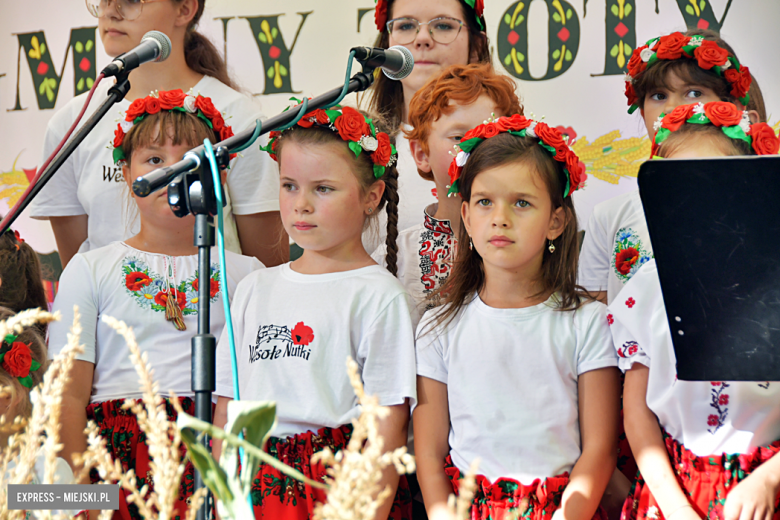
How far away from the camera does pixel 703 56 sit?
2.29 m

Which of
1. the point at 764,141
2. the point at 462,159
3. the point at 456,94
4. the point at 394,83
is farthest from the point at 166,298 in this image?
the point at 764,141

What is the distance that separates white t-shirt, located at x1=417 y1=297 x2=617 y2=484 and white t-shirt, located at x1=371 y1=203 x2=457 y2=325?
1.21 feet

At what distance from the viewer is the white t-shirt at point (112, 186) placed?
2537mm

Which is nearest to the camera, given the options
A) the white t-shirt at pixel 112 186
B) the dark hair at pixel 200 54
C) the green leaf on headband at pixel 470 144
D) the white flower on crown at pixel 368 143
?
the green leaf on headband at pixel 470 144

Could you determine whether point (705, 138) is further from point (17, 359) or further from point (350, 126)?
point (17, 359)

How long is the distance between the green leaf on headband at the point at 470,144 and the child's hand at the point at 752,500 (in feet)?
3.36

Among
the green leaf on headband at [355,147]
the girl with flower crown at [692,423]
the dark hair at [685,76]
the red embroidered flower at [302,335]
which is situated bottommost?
the girl with flower crown at [692,423]

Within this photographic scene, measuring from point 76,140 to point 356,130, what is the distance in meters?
0.81

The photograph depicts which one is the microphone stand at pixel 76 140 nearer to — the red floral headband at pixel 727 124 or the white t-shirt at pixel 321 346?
the white t-shirt at pixel 321 346

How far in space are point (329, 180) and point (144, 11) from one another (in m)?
1.12

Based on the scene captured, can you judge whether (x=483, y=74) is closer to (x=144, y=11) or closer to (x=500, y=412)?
(x=500, y=412)

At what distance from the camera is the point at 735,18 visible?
288 cm

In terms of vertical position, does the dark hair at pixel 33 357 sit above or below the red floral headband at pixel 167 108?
below

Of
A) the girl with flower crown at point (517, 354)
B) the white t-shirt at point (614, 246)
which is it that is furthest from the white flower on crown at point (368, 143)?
the white t-shirt at point (614, 246)
